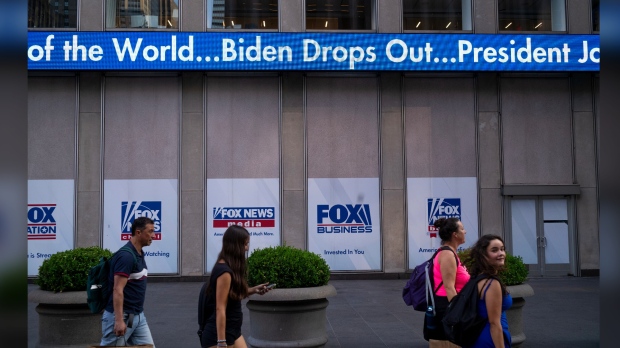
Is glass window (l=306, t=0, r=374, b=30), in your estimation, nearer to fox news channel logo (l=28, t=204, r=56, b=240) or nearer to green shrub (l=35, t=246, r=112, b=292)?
fox news channel logo (l=28, t=204, r=56, b=240)

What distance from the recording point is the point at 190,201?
17578 mm

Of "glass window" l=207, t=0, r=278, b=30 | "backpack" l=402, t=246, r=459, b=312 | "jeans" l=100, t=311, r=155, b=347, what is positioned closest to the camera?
"jeans" l=100, t=311, r=155, b=347

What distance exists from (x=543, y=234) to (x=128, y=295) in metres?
14.7

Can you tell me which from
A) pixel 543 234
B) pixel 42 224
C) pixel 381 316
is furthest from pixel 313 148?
pixel 42 224

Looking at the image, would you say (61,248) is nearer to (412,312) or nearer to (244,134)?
(244,134)

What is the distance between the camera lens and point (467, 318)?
4.66 m

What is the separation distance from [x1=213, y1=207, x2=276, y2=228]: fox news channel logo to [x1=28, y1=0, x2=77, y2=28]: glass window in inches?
263

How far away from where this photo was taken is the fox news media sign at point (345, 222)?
17.7 m

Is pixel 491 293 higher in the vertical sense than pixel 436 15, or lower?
lower

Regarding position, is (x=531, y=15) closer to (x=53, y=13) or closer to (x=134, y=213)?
(x=134, y=213)

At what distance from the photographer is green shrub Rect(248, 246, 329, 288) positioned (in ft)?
26.7

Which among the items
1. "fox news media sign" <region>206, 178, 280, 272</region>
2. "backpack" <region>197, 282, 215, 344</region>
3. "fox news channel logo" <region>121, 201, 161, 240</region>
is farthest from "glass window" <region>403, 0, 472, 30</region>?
"backpack" <region>197, 282, 215, 344</region>

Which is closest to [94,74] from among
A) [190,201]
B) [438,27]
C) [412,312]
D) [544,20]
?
[190,201]

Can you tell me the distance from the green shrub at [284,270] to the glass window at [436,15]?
11835 millimetres
